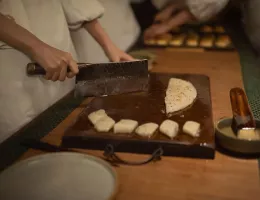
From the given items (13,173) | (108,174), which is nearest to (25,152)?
(13,173)

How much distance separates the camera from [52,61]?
0.89 metres

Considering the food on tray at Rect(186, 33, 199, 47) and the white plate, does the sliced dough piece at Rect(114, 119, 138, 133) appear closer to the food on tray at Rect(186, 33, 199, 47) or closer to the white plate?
the white plate

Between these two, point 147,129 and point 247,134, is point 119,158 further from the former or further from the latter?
point 247,134

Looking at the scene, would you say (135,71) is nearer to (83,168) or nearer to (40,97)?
(40,97)

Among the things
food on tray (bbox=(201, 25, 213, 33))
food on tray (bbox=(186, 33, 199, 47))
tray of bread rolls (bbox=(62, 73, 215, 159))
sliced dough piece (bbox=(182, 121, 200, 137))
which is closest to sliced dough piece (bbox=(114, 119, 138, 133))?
tray of bread rolls (bbox=(62, 73, 215, 159))

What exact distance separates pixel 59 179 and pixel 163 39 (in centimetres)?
117

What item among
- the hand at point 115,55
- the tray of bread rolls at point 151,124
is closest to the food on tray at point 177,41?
the hand at point 115,55

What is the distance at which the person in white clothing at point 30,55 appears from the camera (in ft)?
2.85

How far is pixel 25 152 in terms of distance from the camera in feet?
2.84

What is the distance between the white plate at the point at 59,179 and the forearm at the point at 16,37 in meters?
0.27

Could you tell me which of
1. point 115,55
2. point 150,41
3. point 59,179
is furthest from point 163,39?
point 59,179

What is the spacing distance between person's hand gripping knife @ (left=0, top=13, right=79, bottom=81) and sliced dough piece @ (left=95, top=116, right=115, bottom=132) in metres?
0.15

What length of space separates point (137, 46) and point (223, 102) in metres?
0.77

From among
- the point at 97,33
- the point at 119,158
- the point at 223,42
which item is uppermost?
the point at 97,33
